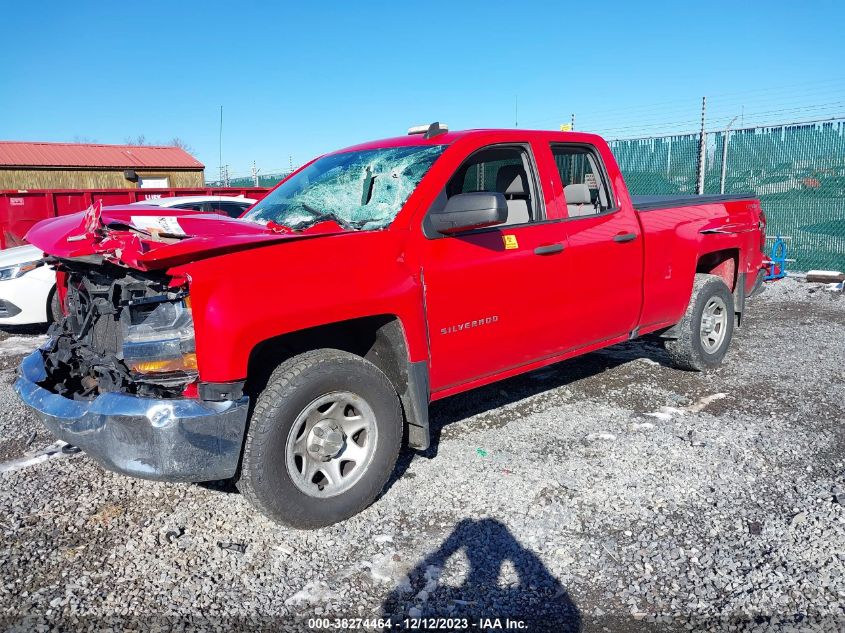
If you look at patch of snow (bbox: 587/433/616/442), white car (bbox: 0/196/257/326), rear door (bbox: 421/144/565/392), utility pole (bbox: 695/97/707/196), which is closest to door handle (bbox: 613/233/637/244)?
rear door (bbox: 421/144/565/392)

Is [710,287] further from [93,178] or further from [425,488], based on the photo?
[93,178]

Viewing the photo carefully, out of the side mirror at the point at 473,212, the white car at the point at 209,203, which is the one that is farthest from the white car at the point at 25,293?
the side mirror at the point at 473,212

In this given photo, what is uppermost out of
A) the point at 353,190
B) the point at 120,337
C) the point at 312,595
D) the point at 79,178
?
the point at 79,178

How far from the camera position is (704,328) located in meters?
5.81

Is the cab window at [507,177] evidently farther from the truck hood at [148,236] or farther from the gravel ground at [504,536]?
the gravel ground at [504,536]

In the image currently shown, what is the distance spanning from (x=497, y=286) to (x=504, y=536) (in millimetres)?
1387

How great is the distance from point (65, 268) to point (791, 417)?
480 centimetres

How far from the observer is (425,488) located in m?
3.75

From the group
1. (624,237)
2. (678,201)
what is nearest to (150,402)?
(624,237)

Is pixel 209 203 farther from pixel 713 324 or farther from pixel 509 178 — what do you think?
pixel 713 324

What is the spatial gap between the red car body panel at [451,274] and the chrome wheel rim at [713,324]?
20.1 inches

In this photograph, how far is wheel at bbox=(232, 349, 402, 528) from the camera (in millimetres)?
3016

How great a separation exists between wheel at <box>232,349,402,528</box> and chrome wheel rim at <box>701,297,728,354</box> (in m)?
3.49

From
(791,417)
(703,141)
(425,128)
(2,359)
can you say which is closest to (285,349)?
(425,128)
